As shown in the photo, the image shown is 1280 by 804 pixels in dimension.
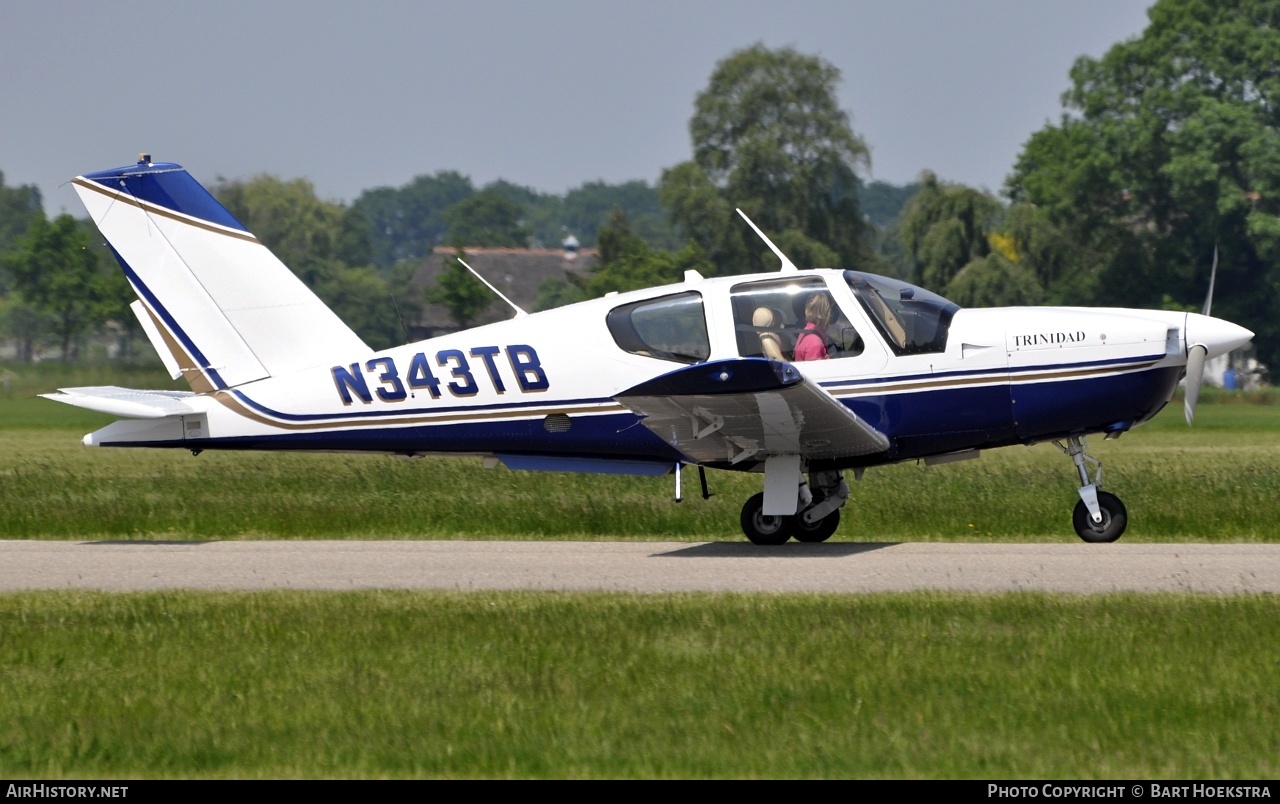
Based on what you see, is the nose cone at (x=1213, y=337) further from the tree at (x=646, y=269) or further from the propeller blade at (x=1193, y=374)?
the tree at (x=646, y=269)

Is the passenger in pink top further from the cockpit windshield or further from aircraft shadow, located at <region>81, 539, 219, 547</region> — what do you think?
aircraft shadow, located at <region>81, 539, 219, 547</region>

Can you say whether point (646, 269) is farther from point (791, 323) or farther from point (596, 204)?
point (596, 204)

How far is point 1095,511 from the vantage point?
34.3 ft

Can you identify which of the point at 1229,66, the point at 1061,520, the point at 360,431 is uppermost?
the point at 1229,66

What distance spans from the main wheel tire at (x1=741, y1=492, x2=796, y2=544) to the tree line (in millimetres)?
43328

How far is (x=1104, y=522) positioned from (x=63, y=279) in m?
53.6

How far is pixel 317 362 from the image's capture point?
1136 cm

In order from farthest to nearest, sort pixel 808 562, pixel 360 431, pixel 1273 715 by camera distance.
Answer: pixel 360 431 < pixel 808 562 < pixel 1273 715

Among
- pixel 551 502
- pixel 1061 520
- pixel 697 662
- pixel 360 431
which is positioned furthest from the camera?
pixel 551 502

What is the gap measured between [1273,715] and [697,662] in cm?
218

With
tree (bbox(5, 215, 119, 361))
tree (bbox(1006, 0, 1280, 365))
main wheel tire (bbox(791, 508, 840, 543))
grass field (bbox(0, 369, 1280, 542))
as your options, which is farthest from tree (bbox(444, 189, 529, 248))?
main wheel tire (bbox(791, 508, 840, 543))

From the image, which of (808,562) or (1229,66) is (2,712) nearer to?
(808,562)

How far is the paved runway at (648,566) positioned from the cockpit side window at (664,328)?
1.32 metres
